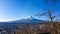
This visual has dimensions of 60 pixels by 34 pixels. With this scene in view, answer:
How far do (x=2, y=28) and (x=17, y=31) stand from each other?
0.29 meters

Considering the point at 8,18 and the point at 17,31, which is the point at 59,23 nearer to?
the point at 17,31

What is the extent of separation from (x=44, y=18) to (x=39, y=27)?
22 cm

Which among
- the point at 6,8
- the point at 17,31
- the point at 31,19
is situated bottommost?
the point at 17,31

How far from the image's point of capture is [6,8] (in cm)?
272

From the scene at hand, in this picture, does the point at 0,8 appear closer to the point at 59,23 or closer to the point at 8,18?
the point at 8,18

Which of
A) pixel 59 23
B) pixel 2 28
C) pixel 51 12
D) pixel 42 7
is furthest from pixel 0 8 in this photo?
pixel 59 23

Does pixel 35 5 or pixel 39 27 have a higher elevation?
pixel 35 5

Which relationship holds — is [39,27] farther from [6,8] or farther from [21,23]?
[6,8]

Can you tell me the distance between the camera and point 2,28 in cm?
264

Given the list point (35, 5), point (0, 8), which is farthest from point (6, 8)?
point (35, 5)

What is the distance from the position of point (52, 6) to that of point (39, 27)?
48cm

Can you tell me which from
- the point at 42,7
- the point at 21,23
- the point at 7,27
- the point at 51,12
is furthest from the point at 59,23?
the point at 7,27

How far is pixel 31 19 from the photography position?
8.94 feet

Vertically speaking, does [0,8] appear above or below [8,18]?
above
